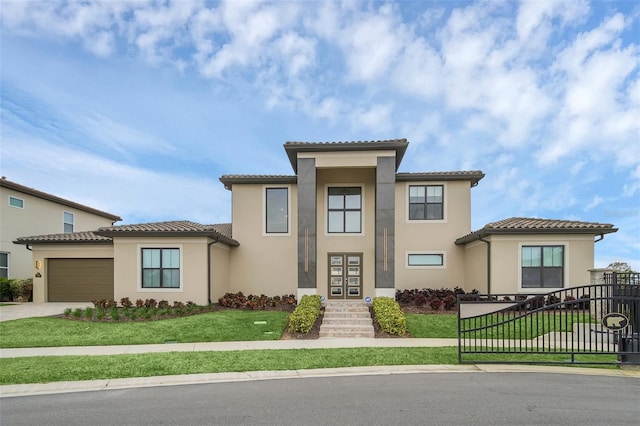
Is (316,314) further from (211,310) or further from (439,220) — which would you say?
(439,220)

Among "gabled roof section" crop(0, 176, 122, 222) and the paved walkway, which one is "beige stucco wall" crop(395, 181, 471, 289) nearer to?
the paved walkway

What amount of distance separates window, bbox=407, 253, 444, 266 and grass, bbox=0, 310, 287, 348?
695 centimetres

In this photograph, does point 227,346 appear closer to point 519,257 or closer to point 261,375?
point 261,375

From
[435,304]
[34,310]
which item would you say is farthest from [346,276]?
[34,310]

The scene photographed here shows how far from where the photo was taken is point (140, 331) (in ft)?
37.3

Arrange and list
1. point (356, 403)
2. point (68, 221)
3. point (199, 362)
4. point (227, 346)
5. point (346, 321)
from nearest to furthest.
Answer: point (356, 403)
point (199, 362)
point (227, 346)
point (346, 321)
point (68, 221)

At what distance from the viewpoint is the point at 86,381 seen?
282 inches

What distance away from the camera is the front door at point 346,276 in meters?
17.3

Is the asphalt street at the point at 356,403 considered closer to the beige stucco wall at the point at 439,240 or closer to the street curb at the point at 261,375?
the street curb at the point at 261,375

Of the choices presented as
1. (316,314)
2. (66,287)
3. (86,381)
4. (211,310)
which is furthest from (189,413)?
(66,287)

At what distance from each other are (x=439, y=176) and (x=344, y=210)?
14.9ft

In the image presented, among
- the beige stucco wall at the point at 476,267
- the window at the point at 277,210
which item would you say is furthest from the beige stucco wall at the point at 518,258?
the window at the point at 277,210

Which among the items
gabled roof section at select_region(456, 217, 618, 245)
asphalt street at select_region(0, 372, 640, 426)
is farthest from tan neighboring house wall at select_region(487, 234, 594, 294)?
asphalt street at select_region(0, 372, 640, 426)

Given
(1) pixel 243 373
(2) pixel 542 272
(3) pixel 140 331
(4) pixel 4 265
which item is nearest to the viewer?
(1) pixel 243 373
